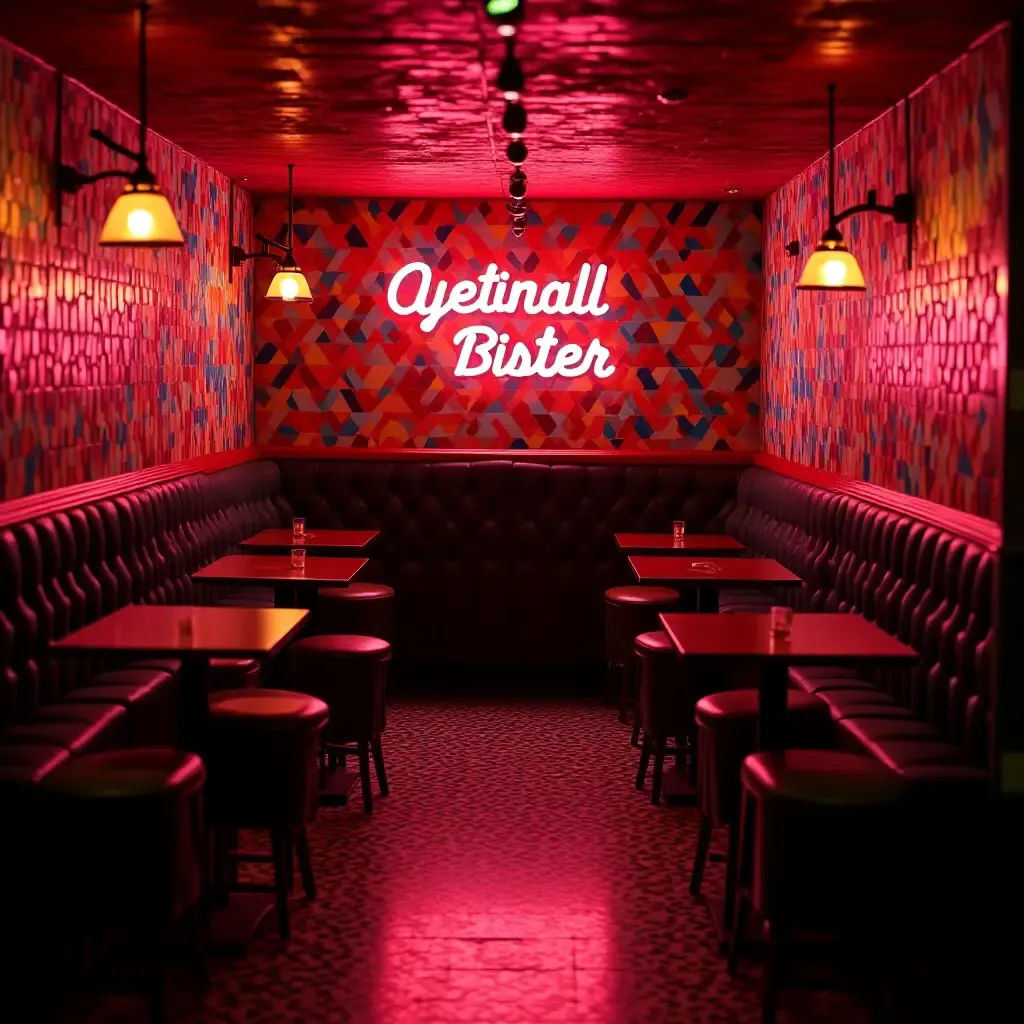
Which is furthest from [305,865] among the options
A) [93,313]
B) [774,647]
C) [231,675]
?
[93,313]

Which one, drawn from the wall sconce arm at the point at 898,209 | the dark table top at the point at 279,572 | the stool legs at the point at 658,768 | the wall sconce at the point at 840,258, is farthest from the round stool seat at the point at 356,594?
the wall sconce arm at the point at 898,209

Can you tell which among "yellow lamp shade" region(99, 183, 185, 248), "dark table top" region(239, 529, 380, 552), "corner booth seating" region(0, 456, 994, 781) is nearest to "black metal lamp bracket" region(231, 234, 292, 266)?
"corner booth seating" region(0, 456, 994, 781)

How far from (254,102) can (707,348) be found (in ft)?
13.7

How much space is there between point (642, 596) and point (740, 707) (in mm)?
2770

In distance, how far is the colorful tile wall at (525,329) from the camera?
31.4 feet

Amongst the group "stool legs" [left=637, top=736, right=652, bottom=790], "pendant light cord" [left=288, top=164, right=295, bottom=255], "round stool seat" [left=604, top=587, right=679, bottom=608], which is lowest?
"stool legs" [left=637, top=736, right=652, bottom=790]

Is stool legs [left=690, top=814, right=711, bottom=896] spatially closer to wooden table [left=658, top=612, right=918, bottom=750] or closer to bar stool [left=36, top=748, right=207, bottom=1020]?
wooden table [left=658, top=612, right=918, bottom=750]

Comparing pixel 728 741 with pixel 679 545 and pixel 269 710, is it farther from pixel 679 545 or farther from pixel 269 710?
pixel 679 545

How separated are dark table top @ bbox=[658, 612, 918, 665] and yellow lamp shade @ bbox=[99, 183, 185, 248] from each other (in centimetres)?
226

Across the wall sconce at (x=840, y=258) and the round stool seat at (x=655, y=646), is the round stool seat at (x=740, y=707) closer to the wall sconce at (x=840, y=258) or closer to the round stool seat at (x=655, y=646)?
the round stool seat at (x=655, y=646)

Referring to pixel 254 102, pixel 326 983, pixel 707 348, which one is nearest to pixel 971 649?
pixel 326 983

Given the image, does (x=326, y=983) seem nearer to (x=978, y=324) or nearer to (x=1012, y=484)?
(x=1012, y=484)

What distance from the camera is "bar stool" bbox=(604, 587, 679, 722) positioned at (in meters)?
7.71

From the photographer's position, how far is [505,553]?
9031 mm
